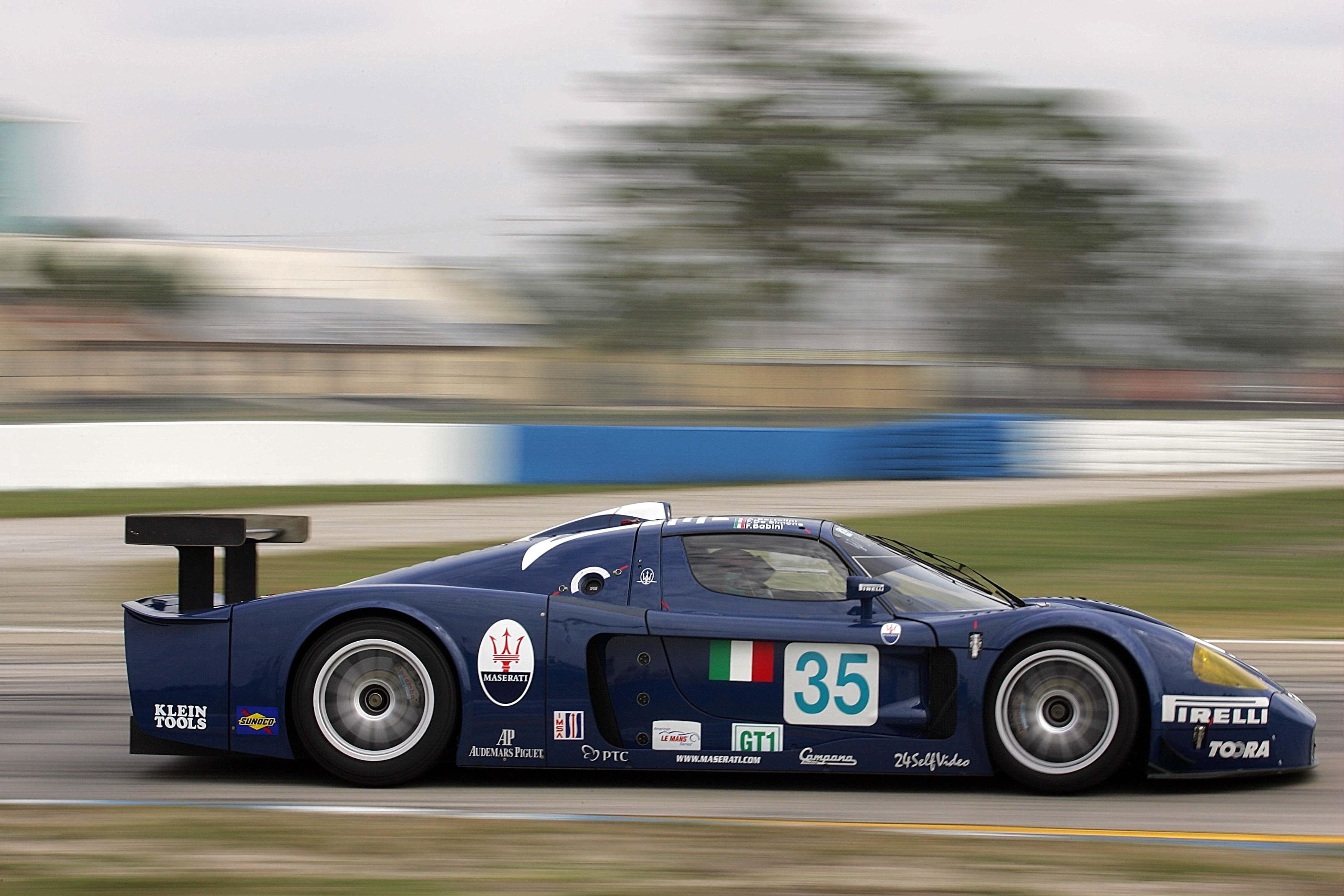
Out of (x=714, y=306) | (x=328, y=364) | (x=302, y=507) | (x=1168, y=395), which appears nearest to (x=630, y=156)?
(x=714, y=306)

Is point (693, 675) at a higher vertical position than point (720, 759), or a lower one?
higher

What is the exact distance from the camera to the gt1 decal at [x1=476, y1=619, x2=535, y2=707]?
465 cm

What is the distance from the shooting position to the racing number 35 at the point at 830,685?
4.57 meters

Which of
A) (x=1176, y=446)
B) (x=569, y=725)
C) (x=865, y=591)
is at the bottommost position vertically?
(x=569, y=725)

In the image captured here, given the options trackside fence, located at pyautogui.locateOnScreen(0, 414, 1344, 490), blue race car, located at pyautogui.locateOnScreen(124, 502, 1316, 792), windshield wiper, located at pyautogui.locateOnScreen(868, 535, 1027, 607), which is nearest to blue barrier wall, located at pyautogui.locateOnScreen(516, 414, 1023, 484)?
trackside fence, located at pyautogui.locateOnScreen(0, 414, 1344, 490)

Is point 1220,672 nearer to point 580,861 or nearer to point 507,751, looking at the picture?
point 580,861

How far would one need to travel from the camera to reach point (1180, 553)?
38.6ft

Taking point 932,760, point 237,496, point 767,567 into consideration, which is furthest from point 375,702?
point 237,496

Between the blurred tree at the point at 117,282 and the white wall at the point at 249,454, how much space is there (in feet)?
23.7

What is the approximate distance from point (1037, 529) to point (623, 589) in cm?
924

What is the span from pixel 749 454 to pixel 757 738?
13296 millimetres

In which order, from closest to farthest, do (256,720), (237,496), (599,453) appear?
(256,720), (237,496), (599,453)

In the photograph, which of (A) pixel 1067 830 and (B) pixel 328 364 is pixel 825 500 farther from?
(A) pixel 1067 830

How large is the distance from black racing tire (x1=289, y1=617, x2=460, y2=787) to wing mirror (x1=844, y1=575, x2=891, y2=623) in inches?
58.4
